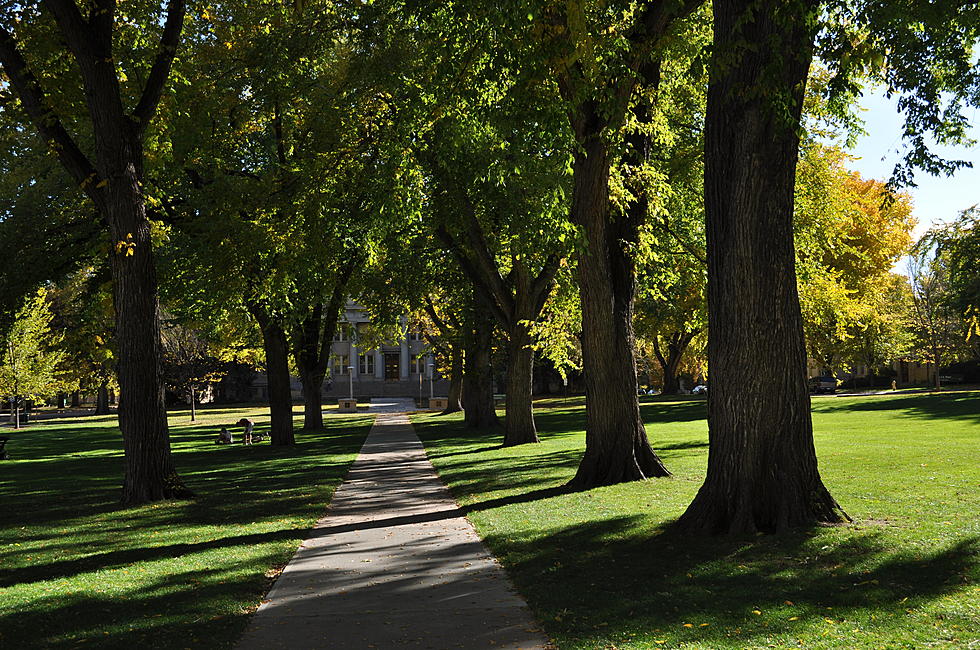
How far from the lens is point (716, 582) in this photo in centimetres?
701

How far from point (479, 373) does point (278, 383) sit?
7.79m

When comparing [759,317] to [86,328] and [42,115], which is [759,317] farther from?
[86,328]

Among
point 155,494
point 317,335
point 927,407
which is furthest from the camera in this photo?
point 927,407

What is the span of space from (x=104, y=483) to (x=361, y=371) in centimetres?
7729

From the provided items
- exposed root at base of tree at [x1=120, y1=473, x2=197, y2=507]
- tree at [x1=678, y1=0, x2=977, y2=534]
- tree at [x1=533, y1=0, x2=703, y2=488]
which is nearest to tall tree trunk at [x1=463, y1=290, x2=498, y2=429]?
tree at [x1=533, y1=0, x2=703, y2=488]

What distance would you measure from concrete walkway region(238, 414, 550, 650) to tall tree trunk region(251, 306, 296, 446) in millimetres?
14315

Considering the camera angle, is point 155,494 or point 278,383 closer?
point 155,494

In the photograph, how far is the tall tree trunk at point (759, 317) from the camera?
867 centimetres

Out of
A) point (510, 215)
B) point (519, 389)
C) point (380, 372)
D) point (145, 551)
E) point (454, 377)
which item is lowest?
point (145, 551)

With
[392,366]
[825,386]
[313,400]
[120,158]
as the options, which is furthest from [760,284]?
[392,366]

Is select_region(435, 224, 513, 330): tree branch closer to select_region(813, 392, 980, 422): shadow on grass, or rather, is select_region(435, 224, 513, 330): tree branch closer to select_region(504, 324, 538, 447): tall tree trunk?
select_region(504, 324, 538, 447): tall tree trunk

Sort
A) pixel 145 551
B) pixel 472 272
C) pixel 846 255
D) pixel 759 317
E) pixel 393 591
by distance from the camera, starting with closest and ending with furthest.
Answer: pixel 393 591
pixel 759 317
pixel 145 551
pixel 472 272
pixel 846 255

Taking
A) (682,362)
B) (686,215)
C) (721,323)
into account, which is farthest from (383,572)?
(682,362)

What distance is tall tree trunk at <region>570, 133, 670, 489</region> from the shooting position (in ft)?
44.5
